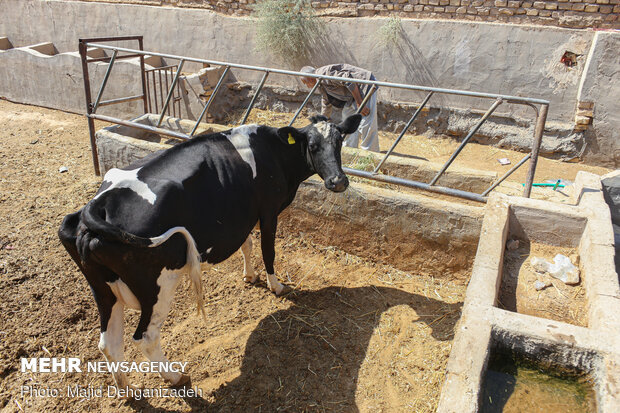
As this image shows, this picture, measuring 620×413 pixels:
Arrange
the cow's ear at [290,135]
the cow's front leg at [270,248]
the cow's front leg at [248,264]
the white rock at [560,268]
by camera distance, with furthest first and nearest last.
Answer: the cow's front leg at [248,264]
the cow's front leg at [270,248]
the cow's ear at [290,135]
the white rock at [560,268]

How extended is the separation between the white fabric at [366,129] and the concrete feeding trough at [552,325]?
373cm

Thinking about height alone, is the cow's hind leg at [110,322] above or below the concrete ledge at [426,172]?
below

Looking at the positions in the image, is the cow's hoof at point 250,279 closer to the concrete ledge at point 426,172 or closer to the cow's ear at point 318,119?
the cow's ear at point 318,119

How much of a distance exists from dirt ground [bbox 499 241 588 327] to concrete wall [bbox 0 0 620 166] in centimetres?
545

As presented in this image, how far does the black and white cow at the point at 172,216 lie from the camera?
2852 millimetres

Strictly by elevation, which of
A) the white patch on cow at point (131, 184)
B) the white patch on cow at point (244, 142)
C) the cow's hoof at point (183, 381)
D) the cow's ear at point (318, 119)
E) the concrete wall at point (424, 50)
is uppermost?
the concrete wall at point (424, 50)

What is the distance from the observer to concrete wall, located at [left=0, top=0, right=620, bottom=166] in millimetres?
8086

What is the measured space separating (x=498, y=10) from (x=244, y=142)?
6.62 m

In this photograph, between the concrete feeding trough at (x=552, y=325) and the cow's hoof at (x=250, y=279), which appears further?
the cow's hoof at (x=250, y=279)

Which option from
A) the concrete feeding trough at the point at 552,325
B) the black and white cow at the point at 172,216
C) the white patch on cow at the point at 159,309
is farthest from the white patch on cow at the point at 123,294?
the concrete feeding trough at the point at 552,325

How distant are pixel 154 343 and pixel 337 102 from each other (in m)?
5.22

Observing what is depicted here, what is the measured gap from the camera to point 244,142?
3.93 m

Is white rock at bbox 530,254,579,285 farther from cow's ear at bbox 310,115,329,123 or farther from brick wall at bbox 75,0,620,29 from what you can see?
brick wall at bbox 75,0,620,29

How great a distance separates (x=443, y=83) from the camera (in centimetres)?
897
